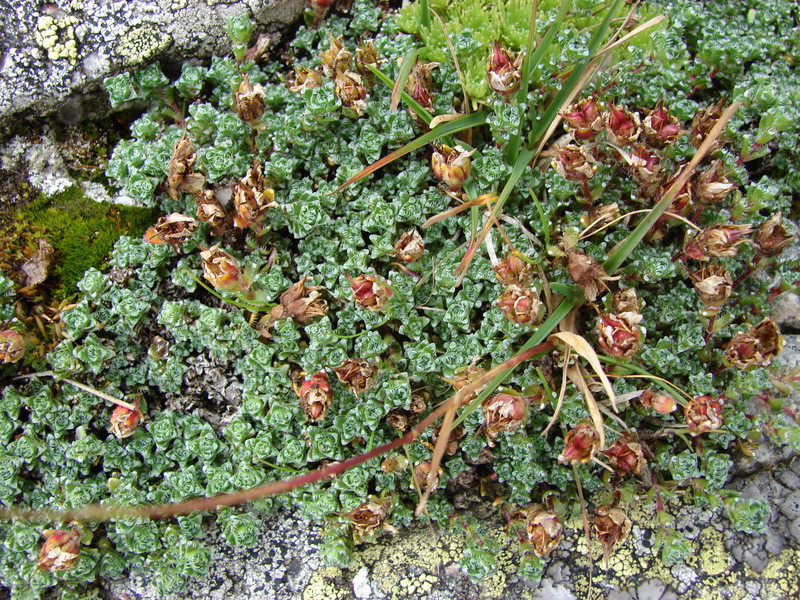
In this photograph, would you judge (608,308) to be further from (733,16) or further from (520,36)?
(733,16)

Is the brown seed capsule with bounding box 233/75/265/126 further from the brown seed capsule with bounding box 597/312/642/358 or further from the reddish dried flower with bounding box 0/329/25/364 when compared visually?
the brown seed capsule with bounding box 597/312/642/358

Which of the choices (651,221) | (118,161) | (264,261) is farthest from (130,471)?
(651,221)

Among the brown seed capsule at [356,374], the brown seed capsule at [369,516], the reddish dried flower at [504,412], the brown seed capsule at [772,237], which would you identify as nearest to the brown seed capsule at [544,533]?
the reddish dried flower at [504,412]

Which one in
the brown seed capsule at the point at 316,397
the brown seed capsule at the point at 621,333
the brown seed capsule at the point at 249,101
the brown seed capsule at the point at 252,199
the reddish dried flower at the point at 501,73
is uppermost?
the reddish dried flower at the point at 501,73

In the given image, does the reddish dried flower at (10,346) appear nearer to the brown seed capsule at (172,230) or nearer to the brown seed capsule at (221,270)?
the brown seed capsule at (172,230)

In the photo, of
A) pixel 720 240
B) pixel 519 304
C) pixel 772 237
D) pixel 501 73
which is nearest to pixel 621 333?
pixel 519 304

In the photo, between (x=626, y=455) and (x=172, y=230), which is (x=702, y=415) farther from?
(x=172, y=230)
